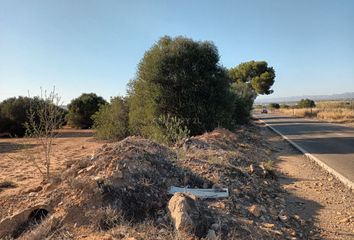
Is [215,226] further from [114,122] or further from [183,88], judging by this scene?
[114,122]

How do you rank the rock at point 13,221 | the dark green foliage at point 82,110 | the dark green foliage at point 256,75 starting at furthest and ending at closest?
the dark green foliage at point 256,75, the dark green foliage at point 82,110, the rock at point 13,221

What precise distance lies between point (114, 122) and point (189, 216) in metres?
18.1

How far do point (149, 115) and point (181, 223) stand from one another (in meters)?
14.0

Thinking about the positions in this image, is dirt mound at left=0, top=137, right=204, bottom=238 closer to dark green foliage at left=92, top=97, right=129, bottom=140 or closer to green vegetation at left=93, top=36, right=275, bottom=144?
green vegetation at left=93, top=36, right=275, bottom=144

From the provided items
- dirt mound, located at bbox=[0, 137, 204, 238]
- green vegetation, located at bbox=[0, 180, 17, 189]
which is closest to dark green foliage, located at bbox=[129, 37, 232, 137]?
green vegetation, located at bbox=[0, 180, 17, 189]

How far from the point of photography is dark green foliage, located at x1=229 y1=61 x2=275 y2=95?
6344 cm

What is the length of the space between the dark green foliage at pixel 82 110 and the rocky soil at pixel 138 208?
29.3m

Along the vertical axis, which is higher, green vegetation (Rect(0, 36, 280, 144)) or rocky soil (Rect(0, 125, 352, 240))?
green vegetation (Rect(0, 36, 280, 144))

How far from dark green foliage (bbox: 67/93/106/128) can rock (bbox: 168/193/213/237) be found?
32041mm

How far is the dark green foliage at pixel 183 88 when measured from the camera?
1900cm

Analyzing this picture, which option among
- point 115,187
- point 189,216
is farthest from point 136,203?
point 189,216

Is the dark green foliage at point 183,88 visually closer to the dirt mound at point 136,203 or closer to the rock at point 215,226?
the dirt mound at point 136,203

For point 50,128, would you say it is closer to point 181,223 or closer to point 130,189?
point 130,189

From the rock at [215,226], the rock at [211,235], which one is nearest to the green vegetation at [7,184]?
the rock at [215,226]
